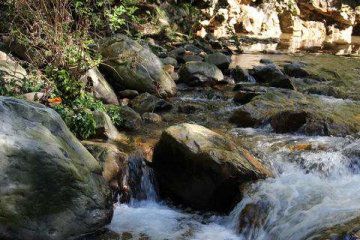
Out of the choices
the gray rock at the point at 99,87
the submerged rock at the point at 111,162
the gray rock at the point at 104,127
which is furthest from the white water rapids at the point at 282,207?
the gray rock at the point at 99,87

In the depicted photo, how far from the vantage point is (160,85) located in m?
9.39

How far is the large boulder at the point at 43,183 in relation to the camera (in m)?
4.11

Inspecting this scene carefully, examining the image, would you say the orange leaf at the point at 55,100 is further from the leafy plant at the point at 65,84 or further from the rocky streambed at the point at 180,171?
the rocky streambed at the point at 180,171

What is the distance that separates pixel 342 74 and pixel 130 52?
6.89m

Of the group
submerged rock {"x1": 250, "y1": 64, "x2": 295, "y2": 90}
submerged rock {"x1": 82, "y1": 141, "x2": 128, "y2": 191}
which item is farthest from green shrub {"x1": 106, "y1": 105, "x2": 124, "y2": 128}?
submerged rock {"x1": 250, "y1": 64, "x2": 295, "y2": 90}

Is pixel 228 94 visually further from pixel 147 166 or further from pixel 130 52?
pixel 147 166

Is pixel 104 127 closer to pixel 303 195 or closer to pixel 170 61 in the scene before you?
pixel 303 195

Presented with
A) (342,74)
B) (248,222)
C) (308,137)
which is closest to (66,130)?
(248,222)

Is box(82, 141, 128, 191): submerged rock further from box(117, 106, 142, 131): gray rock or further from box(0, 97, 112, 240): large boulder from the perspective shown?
box(117, 106, 142, 131): gray rock

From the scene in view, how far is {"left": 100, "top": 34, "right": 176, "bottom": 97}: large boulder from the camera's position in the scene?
911cm

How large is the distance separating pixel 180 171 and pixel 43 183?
6.15ft

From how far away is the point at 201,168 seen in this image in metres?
5.45

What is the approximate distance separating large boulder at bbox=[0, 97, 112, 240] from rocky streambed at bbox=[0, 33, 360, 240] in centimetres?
1

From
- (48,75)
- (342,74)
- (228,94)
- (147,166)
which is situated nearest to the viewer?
(147,166)
